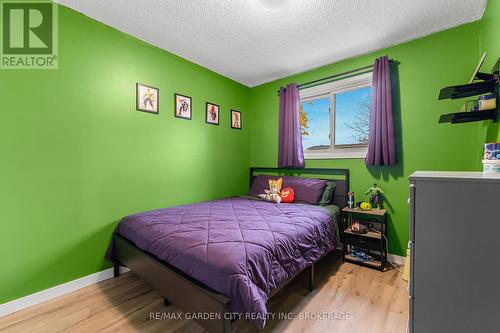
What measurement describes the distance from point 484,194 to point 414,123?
180 cm

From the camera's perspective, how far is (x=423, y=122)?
2332 millimetres

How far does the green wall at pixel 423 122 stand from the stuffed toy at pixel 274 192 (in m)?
0.94

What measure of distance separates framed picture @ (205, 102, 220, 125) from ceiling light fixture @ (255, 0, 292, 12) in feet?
5.10

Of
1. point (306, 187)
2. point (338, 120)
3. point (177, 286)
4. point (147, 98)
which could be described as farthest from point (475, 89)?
point (147, 98)

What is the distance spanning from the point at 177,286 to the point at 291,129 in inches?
97.6

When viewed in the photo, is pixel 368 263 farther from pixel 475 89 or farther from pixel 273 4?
pixel 273 4

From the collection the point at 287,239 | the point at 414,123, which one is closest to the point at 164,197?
the point at 287,239

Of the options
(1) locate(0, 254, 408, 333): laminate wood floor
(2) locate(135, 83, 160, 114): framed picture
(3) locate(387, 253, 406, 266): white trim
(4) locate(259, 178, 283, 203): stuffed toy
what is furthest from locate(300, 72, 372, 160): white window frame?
(2) locate(135, 83, 160, 114): framed picture

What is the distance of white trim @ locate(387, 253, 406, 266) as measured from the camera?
2.42 m

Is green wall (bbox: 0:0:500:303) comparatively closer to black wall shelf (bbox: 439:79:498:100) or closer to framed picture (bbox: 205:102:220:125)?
framed picture (bbox: 205:102:220:125)

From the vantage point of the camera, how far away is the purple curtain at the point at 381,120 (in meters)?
2.42

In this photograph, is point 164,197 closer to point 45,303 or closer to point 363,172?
point 45,303

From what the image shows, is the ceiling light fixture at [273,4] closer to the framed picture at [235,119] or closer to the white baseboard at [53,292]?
the framed picture at [235,119]

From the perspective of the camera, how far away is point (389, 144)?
7.93ft
